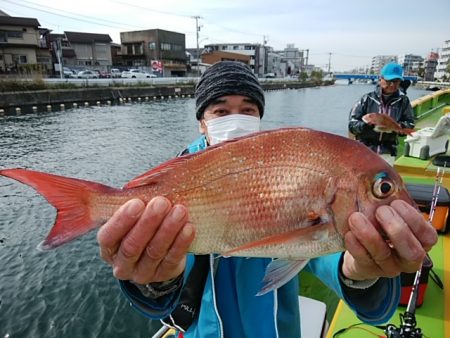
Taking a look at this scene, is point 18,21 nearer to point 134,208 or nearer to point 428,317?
point 134,208

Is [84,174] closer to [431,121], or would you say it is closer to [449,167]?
[449,167]

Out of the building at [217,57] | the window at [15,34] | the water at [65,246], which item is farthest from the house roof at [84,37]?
the water at [65,246]

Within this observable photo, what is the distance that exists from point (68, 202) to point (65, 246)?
296 inches

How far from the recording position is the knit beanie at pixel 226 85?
224cm

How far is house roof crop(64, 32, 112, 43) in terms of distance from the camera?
60.0m

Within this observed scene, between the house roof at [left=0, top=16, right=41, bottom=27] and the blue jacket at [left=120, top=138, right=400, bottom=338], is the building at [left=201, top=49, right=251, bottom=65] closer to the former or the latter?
the house roof at [left=0, top=16, right=41, bottom=27]

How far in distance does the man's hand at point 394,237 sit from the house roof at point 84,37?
69.6 m

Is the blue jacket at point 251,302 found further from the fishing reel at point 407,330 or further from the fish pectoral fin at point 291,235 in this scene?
the fishing reel at point 407,330

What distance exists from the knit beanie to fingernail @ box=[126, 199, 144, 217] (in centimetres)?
114

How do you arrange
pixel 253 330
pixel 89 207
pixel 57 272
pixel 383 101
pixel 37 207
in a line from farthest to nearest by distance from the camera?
1. pixel 37 207
2. pixel 57 272
3. pixel 383 101
4. pixel 253 330
5. pixel 89 207

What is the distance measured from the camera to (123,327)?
5.80 metres

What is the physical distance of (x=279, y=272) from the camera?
146 centimetres

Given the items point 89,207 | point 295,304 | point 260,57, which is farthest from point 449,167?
point 260,57

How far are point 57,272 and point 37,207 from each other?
3594 millimetres
